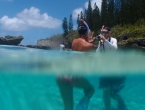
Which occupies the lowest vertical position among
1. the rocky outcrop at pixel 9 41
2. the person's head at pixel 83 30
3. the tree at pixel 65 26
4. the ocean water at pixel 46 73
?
the ocean water at pixel 46 73

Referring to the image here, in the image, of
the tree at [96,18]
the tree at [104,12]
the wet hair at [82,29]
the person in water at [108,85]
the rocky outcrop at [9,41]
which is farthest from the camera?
the tree at [104,12]

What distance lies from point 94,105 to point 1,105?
4273 millimetres

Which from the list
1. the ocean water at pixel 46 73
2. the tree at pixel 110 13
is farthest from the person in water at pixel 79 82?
the tree at pixel 110 13

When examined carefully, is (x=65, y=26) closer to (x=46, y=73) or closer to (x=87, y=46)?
(x=46, y=73)

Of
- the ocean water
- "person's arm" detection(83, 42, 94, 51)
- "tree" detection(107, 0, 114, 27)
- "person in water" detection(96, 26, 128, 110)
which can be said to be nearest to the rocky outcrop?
the ocean water

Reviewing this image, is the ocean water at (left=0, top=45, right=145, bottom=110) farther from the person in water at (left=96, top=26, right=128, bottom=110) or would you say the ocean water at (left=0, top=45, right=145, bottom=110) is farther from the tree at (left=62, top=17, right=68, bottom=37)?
the tree at (left=62, top=17, right=68, bottom=37)

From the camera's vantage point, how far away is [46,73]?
40.6 feet

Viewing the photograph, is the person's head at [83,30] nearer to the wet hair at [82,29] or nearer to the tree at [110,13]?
the wet hair at [82,29]

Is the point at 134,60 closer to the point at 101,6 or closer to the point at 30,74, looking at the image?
the point at 30,74

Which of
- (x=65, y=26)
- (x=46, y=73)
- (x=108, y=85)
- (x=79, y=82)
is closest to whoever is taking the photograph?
(x=79, y=82)

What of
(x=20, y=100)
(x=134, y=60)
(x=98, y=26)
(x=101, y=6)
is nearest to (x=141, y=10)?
(x=98, y=26)

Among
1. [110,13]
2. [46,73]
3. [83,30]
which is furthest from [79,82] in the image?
[110,13]

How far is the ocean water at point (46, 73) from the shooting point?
34.4 feet

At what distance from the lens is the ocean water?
10.5 m
